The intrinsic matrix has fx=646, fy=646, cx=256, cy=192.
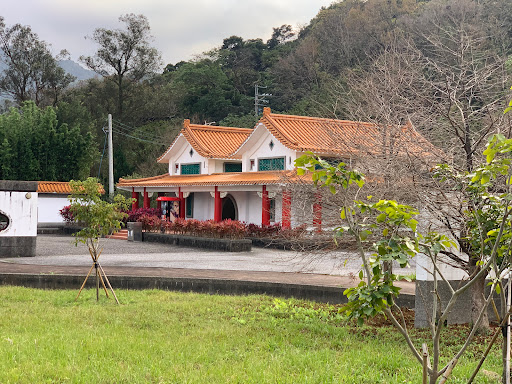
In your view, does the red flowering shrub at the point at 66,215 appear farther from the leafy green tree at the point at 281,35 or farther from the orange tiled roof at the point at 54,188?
the leafy green tree at the point at 281,35

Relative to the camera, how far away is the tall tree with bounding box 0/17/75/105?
55.4 metres

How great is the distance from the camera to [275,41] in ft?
237

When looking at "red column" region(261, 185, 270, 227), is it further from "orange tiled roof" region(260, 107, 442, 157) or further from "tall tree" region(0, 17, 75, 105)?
"tall tree" region(0, 17, 75, 105)

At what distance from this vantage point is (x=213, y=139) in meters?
36.4

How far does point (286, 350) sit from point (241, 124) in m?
44.7

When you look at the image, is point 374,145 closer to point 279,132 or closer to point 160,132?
point 279,132

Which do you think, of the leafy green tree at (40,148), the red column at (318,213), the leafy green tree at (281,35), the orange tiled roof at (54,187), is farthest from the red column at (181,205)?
the leafy green tree at (281,35)

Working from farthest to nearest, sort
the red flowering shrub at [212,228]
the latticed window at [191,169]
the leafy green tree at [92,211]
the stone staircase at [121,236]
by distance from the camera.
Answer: the latticed window at [191,169]
the stone staircase at [121,236]
the red flowering shrub at [212,228]
the leafy green tree at [92,211]

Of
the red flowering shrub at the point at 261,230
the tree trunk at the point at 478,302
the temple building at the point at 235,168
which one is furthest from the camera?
the temple building at the point at 235,168

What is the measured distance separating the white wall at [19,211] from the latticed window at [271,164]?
11837 mm

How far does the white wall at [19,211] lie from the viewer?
68.3 ft

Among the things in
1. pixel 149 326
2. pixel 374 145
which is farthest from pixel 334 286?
pixel 149 326

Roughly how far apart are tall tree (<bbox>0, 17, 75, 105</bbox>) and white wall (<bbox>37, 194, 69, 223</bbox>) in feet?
67.2

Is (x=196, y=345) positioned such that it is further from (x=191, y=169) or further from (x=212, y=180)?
(x=191, y=169)
